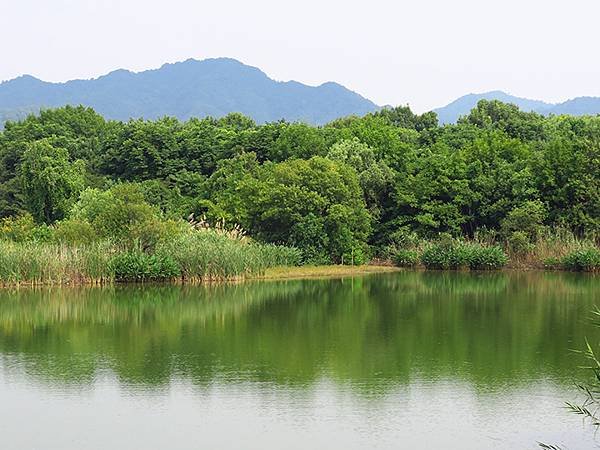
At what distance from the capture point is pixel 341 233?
114 ft

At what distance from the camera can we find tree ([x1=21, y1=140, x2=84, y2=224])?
39406mm

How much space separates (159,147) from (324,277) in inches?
668

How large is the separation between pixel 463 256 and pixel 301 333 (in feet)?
57.8

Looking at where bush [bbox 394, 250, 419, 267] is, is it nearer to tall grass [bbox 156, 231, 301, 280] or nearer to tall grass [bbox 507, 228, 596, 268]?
tall grass [bbox 507, 228, 596, 268]

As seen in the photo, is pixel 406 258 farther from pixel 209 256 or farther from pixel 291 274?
pixel 209 256

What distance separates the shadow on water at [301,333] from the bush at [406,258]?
6.74 metres

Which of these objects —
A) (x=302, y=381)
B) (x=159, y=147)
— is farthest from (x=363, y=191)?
(x=302, y=381)

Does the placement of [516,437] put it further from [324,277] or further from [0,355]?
[324,277]

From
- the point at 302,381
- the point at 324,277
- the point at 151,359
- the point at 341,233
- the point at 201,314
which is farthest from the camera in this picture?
the point at 341,233

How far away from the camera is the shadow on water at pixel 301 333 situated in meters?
14.4

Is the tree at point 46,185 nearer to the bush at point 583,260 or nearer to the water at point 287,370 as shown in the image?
the water at point 287,370

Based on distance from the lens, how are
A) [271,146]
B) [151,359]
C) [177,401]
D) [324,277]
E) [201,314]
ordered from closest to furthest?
[177,401] < [151,359] < [201,314] < [324,277] < [271,146]

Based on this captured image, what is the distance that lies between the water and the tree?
14.7 meters

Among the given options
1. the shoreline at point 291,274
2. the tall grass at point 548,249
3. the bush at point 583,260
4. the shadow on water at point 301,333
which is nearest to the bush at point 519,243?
the tall grass at point 548,249
